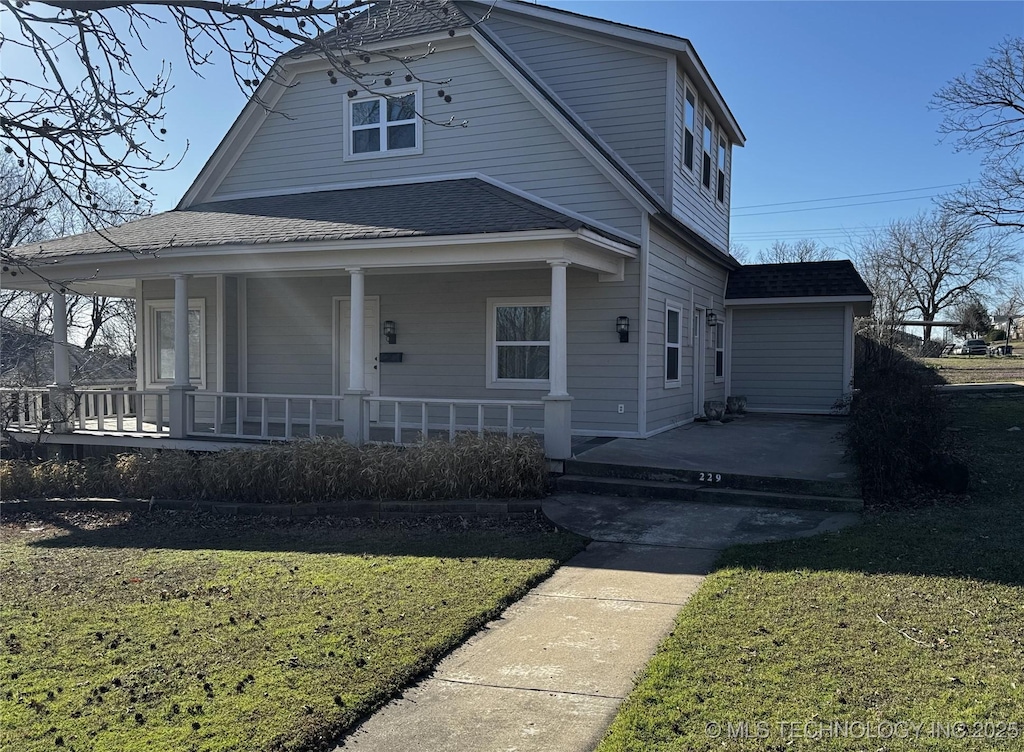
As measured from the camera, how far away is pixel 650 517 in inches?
303

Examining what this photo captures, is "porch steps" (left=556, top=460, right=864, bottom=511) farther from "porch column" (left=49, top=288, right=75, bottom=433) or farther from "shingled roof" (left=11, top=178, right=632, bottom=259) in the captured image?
"porch column" (left=49, top=288, right=75, bottom=433)

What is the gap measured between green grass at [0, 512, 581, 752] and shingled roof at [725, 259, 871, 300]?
1040 cm

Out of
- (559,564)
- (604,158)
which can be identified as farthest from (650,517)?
(604,158)

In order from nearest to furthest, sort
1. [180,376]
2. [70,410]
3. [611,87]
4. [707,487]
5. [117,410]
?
[707,487], [180,376], [117,410], [70,410], [611,87]

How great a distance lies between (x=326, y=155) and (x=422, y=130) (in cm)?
192

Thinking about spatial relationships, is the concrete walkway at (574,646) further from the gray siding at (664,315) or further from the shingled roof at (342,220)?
the gray siding at (664,315)

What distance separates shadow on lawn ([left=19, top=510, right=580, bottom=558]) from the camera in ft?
22.7

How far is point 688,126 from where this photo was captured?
13.4m

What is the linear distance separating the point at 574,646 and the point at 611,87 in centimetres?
1049

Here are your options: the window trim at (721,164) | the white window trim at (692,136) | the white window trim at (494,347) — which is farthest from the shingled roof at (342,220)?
the window trim at (721,164)

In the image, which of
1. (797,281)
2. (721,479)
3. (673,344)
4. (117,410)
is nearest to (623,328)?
(673,344)

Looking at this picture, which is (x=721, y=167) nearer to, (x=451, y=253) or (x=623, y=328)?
(x=623, y=328)

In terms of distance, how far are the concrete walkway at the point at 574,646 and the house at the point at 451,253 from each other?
2.70 metres

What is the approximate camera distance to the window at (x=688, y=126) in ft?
43.4
